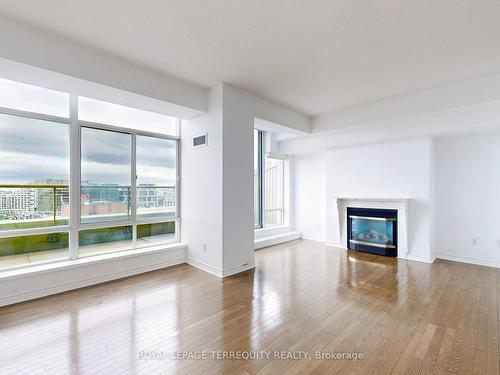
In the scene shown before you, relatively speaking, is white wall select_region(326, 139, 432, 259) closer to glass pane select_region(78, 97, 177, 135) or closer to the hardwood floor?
the hardwood floor

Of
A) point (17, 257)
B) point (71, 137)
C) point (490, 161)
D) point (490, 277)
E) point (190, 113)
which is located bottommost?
point (490, 277)

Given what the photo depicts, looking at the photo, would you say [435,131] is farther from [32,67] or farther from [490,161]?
[32,67]

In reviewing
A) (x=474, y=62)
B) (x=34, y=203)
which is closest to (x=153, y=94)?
(x=34, y=203)

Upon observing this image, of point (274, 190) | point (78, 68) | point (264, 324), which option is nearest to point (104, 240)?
point (78, 68)

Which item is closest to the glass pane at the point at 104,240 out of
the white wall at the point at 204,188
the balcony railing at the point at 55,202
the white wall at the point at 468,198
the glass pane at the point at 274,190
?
the balcony railing at the point at 55,202

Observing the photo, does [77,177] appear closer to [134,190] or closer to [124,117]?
[134,190]

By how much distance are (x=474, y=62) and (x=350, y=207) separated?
322cm

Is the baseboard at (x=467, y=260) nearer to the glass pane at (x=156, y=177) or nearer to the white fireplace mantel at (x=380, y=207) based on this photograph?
the white fireplace mantel at (x=380, y=207)

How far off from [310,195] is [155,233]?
13.0 ft

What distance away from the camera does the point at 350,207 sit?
556 centimetres

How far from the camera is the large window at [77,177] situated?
312cm

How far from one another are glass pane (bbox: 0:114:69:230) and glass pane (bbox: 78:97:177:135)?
0.40 metres

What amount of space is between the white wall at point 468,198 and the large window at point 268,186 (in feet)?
11.2

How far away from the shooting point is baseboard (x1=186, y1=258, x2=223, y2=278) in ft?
12.6
